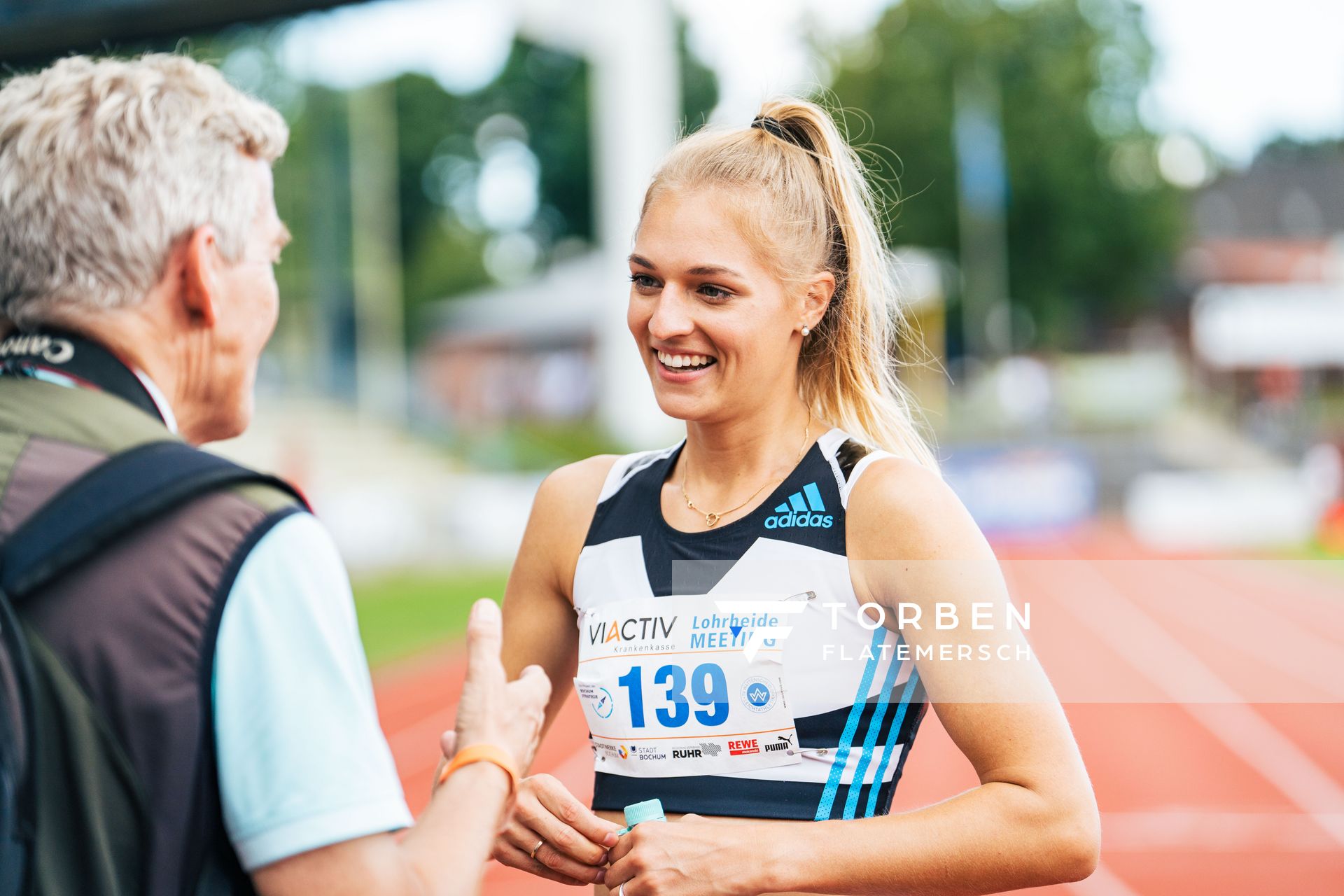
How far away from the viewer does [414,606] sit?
45.2 feet

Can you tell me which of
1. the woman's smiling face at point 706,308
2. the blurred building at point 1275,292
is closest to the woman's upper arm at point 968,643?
the woman's smiling face at point 706,308

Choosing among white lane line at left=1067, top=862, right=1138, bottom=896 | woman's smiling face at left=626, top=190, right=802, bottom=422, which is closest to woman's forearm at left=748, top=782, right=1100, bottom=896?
woman's smiling face at left=626, top=190, right=802, bottom=422

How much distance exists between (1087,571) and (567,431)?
9007 millimetres

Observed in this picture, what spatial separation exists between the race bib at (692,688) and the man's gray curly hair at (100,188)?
854 mm

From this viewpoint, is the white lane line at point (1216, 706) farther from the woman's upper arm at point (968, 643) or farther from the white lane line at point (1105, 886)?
the woman's upper arm at point (968, 643)

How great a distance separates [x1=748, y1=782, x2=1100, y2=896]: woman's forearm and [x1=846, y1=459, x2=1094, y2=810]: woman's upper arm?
0.04m

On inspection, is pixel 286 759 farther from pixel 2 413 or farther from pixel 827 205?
pixel 827 205

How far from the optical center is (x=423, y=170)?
1772 inches

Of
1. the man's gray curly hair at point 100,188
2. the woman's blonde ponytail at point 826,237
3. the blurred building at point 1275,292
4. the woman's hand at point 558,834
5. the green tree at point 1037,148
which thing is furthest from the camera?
the green tree at point 1037,148

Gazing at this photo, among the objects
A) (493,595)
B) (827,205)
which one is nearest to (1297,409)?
(493,595)

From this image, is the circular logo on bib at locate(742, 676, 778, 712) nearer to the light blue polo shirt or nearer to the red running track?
the light blue polo shirt

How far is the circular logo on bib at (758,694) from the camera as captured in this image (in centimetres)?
192

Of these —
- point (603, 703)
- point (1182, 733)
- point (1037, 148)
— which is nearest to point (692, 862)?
point (603, 703)

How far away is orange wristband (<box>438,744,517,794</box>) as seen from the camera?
1541 millimetres
